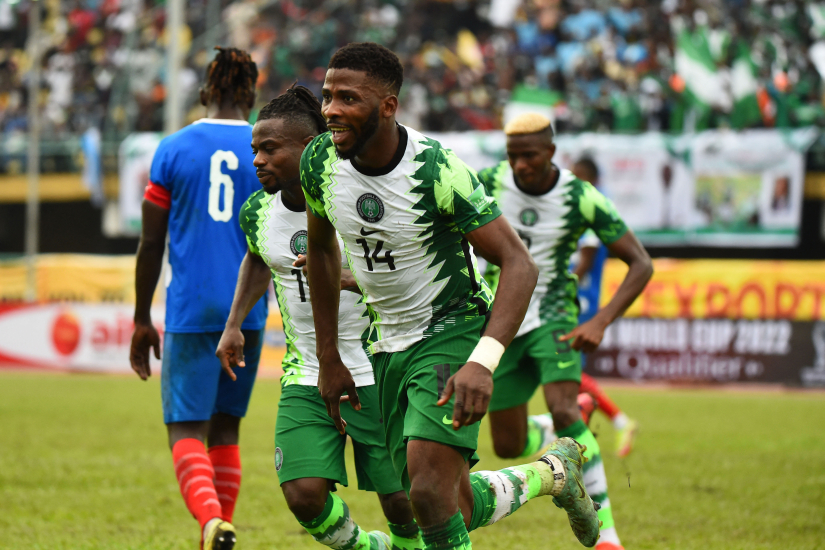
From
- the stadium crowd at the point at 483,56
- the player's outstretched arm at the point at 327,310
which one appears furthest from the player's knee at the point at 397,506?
the stadium crowd at the point at 483,56

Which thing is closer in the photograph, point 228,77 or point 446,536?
point 446,536

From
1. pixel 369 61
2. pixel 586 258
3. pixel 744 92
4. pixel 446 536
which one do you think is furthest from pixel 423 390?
pixel 744 92

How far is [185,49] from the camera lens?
2478 centimetres

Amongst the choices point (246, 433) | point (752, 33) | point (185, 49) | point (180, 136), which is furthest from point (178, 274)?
point (185, 49)

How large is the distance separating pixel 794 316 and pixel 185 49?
1658 cm

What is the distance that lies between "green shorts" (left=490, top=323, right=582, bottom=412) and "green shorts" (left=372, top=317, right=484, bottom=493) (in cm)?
208

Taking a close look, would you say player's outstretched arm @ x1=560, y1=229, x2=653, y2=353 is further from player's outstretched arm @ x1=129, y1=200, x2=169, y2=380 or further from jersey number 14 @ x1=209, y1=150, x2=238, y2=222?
player's outstretched arm @ x1=129, y1=200, x2=169, y2=380

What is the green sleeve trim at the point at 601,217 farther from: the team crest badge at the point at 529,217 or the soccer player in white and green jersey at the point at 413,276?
the soccer player in white and green jersey at the point at 413,276

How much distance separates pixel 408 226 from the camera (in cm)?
367

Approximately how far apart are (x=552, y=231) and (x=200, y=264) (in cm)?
221

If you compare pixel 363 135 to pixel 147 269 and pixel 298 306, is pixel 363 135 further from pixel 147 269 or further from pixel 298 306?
pixel 147 269

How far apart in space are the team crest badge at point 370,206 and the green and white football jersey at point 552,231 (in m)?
2.38

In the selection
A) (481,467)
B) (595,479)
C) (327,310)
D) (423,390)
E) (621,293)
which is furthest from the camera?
(481,467)

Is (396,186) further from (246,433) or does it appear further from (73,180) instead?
(73,180)
